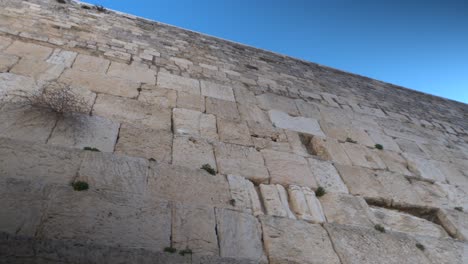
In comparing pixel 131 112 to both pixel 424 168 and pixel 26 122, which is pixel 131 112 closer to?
pixel 26 122

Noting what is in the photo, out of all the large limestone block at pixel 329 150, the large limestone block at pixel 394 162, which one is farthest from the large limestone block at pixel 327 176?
the large limestone block at pixel 394 162

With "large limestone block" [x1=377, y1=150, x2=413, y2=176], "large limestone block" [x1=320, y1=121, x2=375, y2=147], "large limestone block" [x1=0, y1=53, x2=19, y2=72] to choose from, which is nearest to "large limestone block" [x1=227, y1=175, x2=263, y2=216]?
"large limestone block" [x1=320, y1=121, x2=375, y2=147]

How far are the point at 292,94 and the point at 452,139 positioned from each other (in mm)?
2993

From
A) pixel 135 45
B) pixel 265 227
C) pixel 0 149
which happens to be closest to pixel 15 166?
pixel 0 149

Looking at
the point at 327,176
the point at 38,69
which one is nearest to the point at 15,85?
the point at 38,69

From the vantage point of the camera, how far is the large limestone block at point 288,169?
364cm

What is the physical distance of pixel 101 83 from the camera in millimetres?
4207

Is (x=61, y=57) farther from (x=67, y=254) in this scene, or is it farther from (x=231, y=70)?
(x=67, y=254)

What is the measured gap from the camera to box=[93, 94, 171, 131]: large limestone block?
371 centimetres

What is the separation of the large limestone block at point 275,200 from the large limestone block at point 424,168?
7.56 ft

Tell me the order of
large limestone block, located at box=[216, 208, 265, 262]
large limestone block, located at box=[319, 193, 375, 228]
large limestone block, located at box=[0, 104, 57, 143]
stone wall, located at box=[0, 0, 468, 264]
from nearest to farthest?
1. stone wall, located at box=[0, 0, 468, 264]
2. large limestone block, located at box=[216, 208, 265, 262]
3. large limestone block, located at box=[0, 104, 57, 143]
4. large limestone block, located at box=[319, 193, 375, 228]

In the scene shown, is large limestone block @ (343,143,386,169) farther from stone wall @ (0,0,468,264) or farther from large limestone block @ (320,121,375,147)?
large limestone block @ (320,121,375,147)

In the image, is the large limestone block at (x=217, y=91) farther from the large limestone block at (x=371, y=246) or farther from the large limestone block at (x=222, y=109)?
the large limestone block at (x=371, y=246)

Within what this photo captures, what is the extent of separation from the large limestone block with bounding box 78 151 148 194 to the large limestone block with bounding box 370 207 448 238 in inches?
94.0
